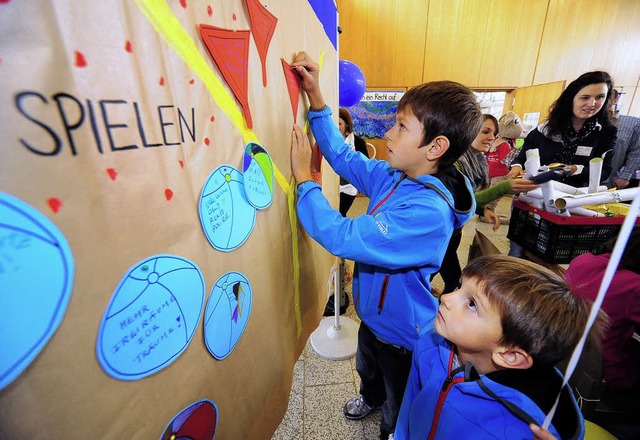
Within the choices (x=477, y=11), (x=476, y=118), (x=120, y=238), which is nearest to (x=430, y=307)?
(x=476, y=118)

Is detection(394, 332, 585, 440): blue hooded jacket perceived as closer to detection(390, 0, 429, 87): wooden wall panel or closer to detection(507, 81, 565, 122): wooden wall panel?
detection(390, 0, 429, 87): wooden wall panel

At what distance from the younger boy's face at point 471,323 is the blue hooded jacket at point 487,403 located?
0.04 m

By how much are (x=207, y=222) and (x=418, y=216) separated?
1.61 feet

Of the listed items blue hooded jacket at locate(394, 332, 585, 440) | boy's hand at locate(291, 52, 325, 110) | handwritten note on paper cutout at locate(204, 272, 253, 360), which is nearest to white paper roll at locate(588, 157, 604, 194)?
blue hooded jacket at locate(394, 332, 585, 440)

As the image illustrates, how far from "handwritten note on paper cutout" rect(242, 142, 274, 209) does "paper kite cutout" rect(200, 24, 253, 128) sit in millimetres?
62

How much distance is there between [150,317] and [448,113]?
0.81 metres

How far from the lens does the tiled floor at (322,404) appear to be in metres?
1.23

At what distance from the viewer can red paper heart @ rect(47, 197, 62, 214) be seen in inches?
10.9

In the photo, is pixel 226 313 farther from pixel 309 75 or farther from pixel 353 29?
pixel 353 29

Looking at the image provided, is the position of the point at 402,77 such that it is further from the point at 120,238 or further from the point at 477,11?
the point at 120,238

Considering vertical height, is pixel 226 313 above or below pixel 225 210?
below

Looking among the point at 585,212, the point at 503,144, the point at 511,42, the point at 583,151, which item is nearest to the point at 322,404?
the point at 585,212

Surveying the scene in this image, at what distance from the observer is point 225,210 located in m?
0.54

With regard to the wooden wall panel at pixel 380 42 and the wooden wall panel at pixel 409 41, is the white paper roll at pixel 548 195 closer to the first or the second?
the wooden wall panel at pixel 409 41
